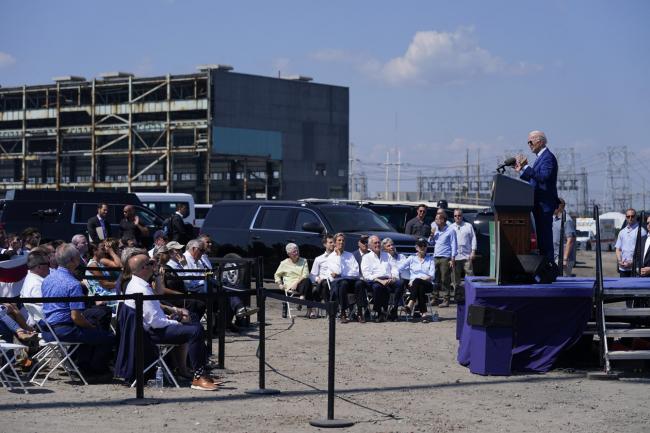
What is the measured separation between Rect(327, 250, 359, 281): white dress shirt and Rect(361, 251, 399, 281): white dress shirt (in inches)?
7.4

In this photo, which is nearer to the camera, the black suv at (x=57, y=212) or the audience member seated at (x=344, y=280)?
the audience member seated at (x=344, y=280)

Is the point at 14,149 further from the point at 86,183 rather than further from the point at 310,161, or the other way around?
the point at 310,161

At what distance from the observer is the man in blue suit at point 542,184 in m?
12.8

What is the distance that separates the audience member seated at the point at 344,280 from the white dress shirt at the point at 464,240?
4.00 meters

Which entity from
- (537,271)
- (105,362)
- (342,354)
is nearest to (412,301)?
(342,354)

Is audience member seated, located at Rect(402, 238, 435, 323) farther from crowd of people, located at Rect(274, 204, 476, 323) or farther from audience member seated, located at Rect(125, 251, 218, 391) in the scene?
audience member seated, located at Rect(125, 251, 218, 391)

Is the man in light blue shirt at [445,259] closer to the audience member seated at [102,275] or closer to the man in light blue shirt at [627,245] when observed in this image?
the man in light blue shirt at [627,245]

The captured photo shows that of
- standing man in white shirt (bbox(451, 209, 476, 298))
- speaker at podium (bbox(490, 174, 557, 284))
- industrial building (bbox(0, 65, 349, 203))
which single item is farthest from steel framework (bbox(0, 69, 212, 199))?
speaker at podium (bbox(490, 174, 557, 284))

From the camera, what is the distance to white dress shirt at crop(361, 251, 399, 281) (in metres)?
18.4

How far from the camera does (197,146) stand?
79.3m

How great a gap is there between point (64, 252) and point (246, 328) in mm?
5841

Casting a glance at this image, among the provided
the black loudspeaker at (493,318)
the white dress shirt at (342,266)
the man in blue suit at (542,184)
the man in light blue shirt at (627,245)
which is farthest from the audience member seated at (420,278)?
the black loudspeaker at (493,318)

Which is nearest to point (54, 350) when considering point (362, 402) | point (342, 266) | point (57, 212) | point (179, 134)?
point (362, 402)

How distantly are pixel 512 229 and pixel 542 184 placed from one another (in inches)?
31.7
